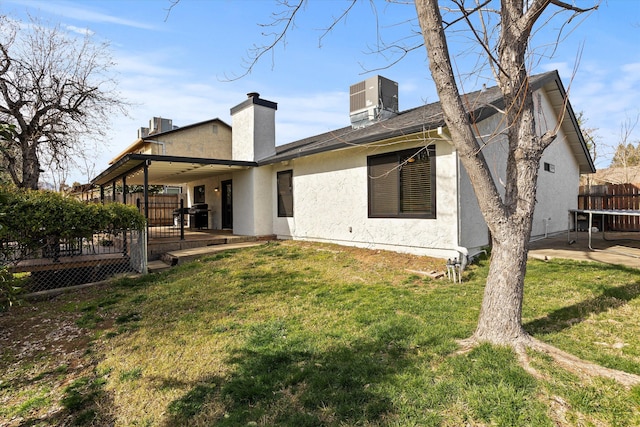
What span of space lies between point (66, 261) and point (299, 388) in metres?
6.58

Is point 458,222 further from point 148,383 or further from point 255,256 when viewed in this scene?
point 148,383

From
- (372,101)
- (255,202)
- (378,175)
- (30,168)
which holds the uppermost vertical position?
(372,101)

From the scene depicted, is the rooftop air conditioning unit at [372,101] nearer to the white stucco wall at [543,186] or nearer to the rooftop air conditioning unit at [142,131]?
the white stucco wall at [543,186]

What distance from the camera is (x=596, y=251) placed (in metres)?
7.27

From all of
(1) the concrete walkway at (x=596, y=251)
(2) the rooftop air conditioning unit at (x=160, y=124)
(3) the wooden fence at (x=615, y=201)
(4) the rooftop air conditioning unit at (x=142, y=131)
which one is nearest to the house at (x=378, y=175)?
(3) the wooden fence at (x=615, y=201)

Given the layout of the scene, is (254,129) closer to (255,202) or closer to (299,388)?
(255,202)

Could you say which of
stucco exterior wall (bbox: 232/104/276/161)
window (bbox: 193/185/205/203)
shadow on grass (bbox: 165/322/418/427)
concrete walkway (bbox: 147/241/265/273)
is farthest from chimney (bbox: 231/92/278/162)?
shadow on grass (bbox: 165/322/418/427)

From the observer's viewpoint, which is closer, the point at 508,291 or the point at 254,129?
the point at 508,291

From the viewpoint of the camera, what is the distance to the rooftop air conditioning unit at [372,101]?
1064 centimetres

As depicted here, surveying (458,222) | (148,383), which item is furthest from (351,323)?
(458,222)

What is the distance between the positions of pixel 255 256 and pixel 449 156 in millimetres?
5391

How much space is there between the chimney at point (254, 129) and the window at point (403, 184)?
4871mm

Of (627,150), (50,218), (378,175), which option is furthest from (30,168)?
(627,150)

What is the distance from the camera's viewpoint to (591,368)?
2641 millimetres
